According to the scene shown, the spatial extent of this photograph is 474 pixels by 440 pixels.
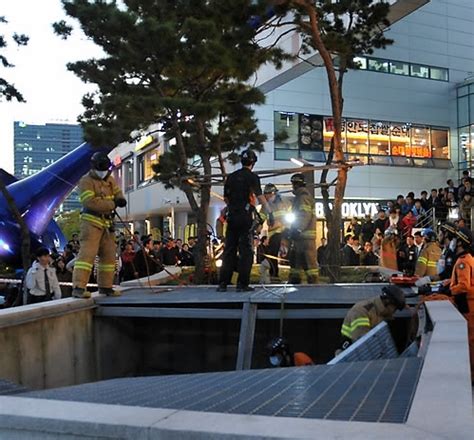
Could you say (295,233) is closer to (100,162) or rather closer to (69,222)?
(100,162)

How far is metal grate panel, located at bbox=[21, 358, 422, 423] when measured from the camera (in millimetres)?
2672

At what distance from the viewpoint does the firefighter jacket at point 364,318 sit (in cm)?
564

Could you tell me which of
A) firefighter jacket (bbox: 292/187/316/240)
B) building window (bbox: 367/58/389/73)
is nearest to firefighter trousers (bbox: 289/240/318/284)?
firefighter jacket (bbox: 292/187/316/240)

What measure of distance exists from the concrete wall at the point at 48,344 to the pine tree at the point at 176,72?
409 cm

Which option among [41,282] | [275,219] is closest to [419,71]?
[275,219]

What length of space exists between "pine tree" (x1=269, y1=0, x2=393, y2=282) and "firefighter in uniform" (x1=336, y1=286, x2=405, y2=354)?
5589 millimetres

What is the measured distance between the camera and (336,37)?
12.7 meters

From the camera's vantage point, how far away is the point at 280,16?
12.0 m

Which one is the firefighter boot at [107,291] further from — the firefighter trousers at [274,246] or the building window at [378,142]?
the building window at [378,142]

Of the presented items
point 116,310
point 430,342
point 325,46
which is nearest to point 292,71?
point 325,46

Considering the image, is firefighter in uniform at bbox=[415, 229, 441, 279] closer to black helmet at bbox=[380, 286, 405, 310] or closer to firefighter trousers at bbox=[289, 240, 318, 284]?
firefighter trousers at bbox=[289, 240, 318, 284]

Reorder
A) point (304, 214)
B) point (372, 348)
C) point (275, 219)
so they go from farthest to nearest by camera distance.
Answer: point (275, 219) → point (304, 214) → point (372, 348)

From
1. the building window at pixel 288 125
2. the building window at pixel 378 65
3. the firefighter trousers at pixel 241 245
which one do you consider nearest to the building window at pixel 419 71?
the building window at pixel 378 65

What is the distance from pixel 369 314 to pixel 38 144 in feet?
218
